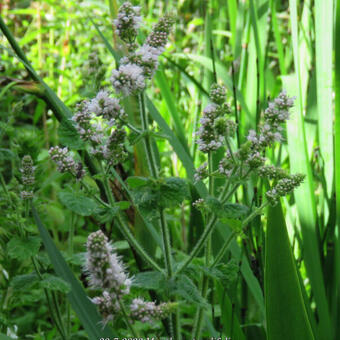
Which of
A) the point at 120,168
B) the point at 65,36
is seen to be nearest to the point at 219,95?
the point at 120,168

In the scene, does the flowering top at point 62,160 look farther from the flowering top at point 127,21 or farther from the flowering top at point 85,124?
the flowering top at point 127,21

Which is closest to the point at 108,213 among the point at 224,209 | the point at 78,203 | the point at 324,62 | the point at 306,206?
the point at 78,203

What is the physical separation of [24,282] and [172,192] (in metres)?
0.37

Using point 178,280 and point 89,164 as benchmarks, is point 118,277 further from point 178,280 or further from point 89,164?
point 89,164

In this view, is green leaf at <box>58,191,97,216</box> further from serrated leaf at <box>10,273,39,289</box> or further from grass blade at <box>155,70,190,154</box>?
grass blade at <box>155,70,190,154</box>

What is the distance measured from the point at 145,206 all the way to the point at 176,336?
0.72 feet

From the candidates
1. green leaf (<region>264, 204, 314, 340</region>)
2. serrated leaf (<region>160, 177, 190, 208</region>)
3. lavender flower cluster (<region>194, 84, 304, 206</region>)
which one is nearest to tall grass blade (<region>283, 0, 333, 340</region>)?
green leaf (<region>264, 204, 314, 340</region>)

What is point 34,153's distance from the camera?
960mm

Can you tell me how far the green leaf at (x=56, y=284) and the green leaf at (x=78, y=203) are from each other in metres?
0.13

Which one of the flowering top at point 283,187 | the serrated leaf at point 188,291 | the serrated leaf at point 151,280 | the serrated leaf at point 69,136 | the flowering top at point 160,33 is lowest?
the serrated leaf at point 188,291

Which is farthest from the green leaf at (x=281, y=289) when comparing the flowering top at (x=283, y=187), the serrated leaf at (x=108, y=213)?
the serrated leaf at (x=108, y=213)

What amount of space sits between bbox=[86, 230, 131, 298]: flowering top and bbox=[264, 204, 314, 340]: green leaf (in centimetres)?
29

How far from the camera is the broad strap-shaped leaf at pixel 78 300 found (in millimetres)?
757

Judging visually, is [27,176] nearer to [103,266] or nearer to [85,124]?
[85,124]
